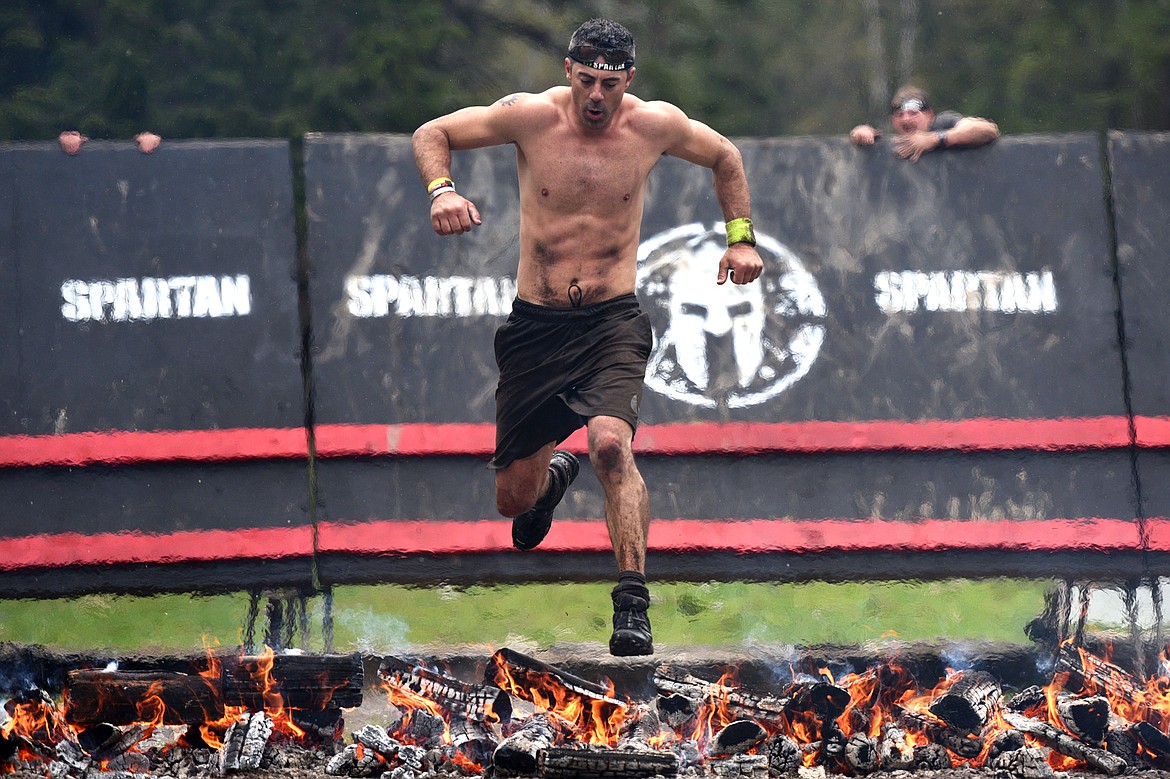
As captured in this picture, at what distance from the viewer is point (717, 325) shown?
7.39 meters

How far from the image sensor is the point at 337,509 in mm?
7199

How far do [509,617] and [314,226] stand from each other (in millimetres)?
1914

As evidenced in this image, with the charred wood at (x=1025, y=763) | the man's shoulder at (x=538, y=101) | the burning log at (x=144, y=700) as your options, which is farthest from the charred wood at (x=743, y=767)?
the man's shoulder at (x=538, y=101)

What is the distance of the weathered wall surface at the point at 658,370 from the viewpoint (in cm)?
718

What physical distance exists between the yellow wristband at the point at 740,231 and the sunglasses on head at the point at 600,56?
74 centimetres

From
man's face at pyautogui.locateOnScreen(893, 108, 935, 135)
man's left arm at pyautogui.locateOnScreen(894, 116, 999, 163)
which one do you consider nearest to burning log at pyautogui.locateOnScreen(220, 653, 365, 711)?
man's left arm at pyautogui.locateOnScreen(894, 116, 999, 163)

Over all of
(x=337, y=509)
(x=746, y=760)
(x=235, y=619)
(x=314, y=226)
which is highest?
(x=314, y=226)

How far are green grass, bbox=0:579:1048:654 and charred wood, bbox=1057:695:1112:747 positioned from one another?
83 cm

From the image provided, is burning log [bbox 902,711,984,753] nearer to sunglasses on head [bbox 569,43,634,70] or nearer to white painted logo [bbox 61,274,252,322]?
sunglasses on head [bbox 569,43,634,70]

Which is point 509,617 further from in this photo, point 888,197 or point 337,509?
point 888,197

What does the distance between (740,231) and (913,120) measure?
1802 mm

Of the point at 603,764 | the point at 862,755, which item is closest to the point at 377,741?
the point at 603,764

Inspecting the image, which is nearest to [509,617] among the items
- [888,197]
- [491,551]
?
[491,551]

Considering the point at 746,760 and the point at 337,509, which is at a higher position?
the point at 337,509
